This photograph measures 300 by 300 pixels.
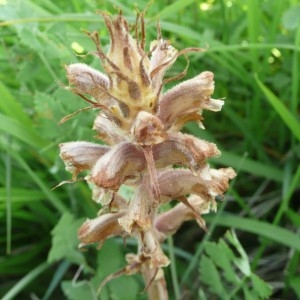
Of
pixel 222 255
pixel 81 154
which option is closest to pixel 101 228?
pixel 81 154

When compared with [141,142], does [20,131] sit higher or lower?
lower

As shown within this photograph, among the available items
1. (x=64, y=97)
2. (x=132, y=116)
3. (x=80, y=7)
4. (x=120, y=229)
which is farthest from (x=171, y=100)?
(x=80, y=7)

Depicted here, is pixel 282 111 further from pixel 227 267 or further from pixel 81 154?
pixel 81 154

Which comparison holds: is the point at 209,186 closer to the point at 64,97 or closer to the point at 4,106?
the point at 64,97

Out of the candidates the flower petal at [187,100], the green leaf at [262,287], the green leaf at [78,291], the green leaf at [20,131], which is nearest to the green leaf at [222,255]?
the green leaf at [262,287]

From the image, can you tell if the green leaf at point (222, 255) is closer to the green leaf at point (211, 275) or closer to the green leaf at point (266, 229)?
the green leaf at point (211, 275)

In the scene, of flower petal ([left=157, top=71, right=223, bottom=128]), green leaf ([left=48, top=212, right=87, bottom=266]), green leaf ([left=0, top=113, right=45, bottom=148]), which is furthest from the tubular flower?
green leaf ([left=0, top=113, right=45, bottom=148])

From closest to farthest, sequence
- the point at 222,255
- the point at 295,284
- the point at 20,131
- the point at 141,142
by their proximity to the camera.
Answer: the point at 141,142 < the point at 222,255 < the point at 295,284 < the point at 20,131
